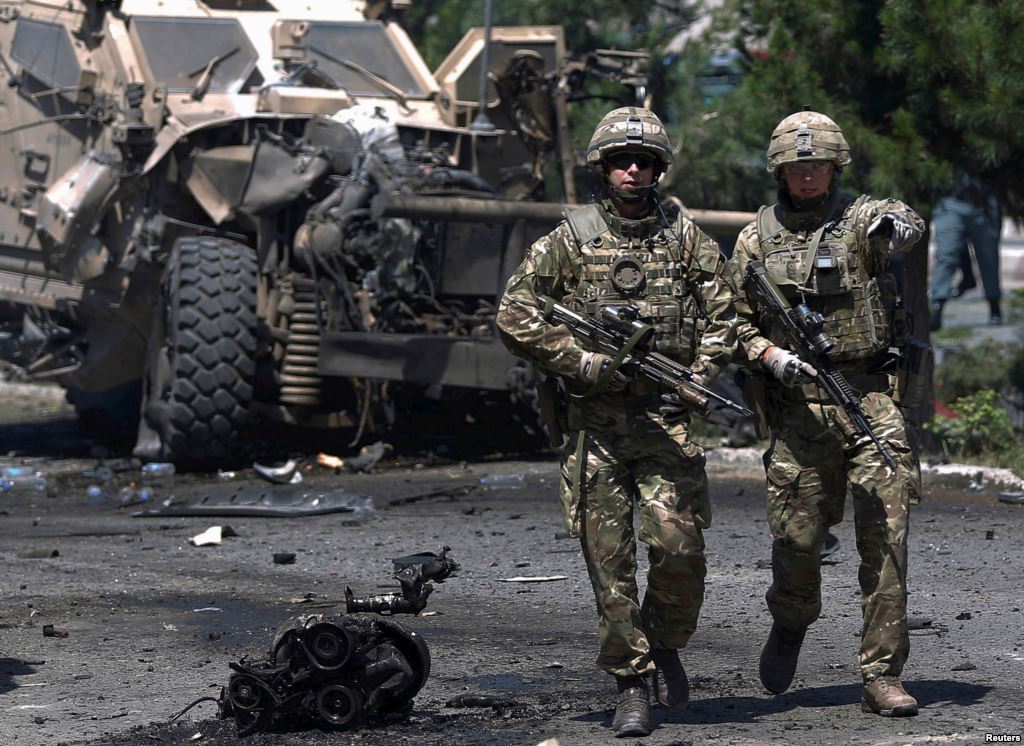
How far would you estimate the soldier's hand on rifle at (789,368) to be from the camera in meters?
5.34

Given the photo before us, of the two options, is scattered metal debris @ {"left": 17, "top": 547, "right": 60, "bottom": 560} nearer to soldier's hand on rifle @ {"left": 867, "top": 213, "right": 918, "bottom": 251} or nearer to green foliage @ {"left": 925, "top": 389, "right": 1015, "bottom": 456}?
soldier's hand on rifle @ {"left": 867, "top": 213, "right": 918, "bottom": 251}

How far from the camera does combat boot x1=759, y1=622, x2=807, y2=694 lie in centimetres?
556

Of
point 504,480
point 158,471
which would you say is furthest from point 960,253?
point 158,471

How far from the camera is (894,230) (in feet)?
17.7

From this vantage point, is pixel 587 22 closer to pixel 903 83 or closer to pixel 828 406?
pixel 903 83

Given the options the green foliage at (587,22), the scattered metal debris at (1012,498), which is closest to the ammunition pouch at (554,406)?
the scattered metal debris at (1012,498)

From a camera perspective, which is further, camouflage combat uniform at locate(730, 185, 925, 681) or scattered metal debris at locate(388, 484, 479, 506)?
scattered metal debris at locate(388, 484, 479, 506)

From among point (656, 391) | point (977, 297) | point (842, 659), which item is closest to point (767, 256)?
point (656, 391)

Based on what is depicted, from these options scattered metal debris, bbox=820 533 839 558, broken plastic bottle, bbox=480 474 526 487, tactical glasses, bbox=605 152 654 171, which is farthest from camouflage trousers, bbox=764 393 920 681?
broken plastic bottle, bbox=480 474 526 487

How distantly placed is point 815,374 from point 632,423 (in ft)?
1.79

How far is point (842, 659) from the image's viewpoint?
6.20 meters

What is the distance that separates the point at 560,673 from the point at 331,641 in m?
1.07

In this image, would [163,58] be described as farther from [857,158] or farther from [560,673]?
[560,673]

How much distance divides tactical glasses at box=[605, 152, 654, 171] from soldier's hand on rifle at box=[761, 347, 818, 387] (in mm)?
661
